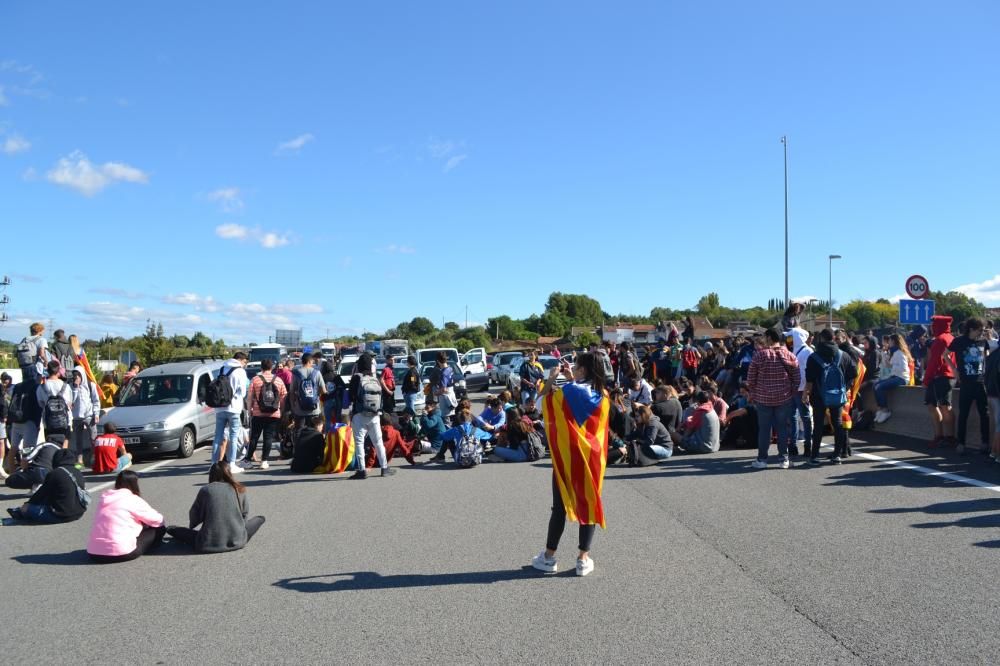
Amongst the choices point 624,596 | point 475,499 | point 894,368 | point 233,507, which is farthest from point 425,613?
point 894,368

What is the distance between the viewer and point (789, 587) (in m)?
5.76

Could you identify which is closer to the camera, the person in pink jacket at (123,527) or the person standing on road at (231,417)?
the person in pink jacket at (123,527)

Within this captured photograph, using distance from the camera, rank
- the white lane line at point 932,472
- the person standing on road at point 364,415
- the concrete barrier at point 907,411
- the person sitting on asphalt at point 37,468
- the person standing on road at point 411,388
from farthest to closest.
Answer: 1. the person standing on road at point 411,388
2. the concrete barrier at point 907,411
3. the person standing on road at point 364,415
4. the person sitting on asphalt at point 37,468
5. the white lane line at point 932,472

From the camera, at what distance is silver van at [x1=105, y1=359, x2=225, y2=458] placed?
14.2 metres

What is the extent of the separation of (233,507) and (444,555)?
2.06 metres

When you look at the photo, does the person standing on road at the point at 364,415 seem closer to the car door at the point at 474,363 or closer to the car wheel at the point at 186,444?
the car wheel at the point at 186,444

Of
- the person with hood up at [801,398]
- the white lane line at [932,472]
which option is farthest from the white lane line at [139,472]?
the white lane line at [932,472]

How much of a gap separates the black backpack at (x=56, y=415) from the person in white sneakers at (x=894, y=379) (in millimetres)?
13440

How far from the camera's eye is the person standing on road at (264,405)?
41.4ft

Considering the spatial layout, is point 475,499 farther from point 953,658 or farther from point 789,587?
point 953,658

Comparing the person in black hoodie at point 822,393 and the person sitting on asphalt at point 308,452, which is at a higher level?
the person in black hoodie at point 822,393

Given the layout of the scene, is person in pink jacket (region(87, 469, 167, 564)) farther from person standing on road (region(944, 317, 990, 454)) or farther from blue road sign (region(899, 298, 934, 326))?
blue road sign (region(899, 298, 934, 326))

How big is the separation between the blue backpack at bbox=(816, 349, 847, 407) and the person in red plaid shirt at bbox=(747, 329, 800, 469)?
1.30 ft

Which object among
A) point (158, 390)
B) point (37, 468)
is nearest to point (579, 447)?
point (37, 468)
